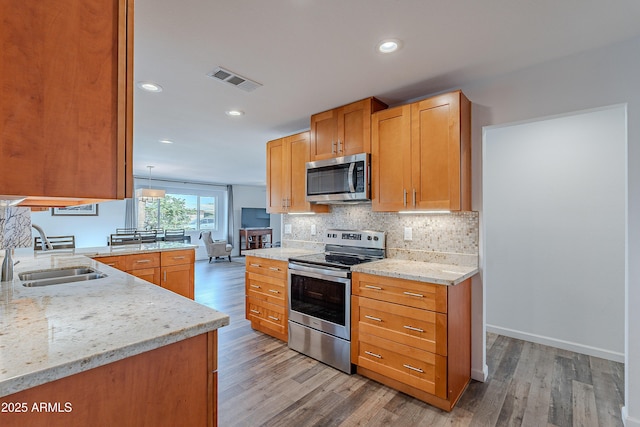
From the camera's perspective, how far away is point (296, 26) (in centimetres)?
167

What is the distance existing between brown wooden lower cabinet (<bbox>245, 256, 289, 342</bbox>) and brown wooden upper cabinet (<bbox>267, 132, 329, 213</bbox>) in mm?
688

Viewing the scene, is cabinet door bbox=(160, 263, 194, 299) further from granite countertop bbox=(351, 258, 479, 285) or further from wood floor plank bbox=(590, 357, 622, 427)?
wood floor plank bbox=(590, 357, 622, 427)

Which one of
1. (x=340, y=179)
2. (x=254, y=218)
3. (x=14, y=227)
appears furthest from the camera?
(x=254, y=218)

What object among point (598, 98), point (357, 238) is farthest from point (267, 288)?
point (598, 98)

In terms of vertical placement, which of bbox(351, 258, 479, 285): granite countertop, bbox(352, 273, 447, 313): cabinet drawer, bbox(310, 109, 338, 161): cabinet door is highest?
bbox(310, 109, 338, 161): cabinet door

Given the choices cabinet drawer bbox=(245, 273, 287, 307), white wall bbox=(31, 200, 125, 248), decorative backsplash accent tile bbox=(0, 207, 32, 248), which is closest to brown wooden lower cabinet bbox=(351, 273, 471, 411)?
cabinet drawer bbox=(245, 273, 287, 307)

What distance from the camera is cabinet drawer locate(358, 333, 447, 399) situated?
196cm

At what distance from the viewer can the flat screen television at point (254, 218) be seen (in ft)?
32.5

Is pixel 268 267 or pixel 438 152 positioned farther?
pixel 268 267

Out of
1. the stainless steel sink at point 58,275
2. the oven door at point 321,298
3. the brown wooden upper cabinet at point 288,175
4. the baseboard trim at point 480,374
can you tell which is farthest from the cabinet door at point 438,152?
the stainless steel sink at point 58,275

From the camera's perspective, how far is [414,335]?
2072 millimetres

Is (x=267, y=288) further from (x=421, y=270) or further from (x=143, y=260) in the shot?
(x=421, y=270)

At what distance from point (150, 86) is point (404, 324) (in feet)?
9.30

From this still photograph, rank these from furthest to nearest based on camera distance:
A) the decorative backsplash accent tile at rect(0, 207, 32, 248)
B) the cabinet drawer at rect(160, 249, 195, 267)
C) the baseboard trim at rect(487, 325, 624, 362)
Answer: the cabinet drawer at rect(160, 249, 195, 267) → the baseboard trim at rect(487, 325, 624, 362) → the decorative backsplash accent tile at rect(0, 207, 32, 248)
